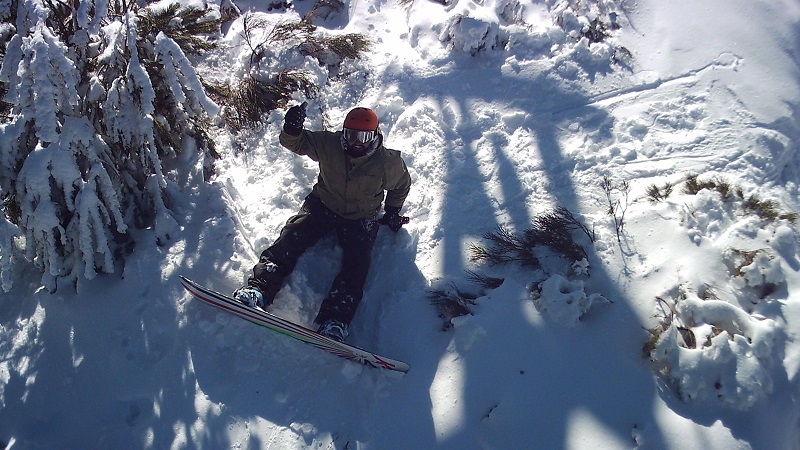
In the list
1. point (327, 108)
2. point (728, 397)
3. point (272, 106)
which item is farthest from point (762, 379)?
point (272, 106)

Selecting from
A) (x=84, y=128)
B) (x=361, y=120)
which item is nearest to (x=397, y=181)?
(x=361, y=120)

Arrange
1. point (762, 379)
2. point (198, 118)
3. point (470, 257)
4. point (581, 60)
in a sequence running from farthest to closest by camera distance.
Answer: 1. point (581, 60)
2. point (198, 118)
3. point (470, 257)
4. point (762, 379)

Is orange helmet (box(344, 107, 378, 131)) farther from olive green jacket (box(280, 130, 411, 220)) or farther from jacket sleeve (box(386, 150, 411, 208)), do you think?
jacket sleeve (box(386, 150, 411, 208))

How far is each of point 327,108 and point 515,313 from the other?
3.18 m

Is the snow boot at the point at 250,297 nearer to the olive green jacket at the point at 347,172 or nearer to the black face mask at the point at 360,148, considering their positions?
the olive green jacket at the point at 347,172

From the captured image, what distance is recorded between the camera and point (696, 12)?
552cm

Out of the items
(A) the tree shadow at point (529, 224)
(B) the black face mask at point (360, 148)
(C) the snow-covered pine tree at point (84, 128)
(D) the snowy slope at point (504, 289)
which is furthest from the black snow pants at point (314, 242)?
(C) the snow-covered pine tree at point (84, 128)

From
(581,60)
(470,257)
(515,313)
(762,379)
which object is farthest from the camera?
(581,60)

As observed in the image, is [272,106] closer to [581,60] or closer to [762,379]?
[581,60]

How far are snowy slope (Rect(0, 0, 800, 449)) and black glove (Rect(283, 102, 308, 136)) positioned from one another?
3.06ft

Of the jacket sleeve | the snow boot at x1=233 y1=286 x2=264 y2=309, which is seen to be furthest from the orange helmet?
the snow boot at x1=233 y1=286 x2=264 y2=309

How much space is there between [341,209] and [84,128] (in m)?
1.99

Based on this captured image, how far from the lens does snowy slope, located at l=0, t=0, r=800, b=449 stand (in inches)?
129

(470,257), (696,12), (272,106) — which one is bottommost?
(470,257)
